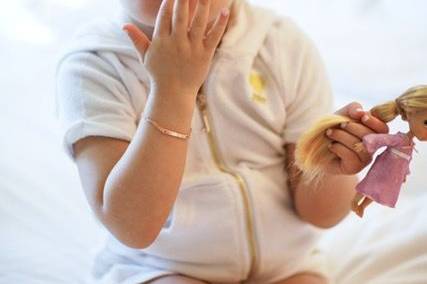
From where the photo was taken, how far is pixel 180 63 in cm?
56

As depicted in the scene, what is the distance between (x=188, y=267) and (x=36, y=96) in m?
0.54

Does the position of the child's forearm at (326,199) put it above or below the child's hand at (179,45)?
below

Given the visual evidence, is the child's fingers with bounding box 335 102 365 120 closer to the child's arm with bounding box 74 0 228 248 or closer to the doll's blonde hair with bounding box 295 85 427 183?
the doll's blonde hair with bounding box 295 85 427 183

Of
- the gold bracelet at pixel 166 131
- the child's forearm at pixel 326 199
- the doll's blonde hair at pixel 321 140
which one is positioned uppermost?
the doll's blonde hair at pixel 321 140

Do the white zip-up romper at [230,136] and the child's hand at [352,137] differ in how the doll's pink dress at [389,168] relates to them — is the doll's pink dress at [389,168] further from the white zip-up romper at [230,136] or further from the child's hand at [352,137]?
the white zip-up romper at [230,136]

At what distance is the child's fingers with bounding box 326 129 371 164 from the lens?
55cm

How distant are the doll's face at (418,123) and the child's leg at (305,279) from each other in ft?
0.95

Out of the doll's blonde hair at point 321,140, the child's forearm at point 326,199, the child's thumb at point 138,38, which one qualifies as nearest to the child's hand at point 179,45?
the child's thumb at point 138,38

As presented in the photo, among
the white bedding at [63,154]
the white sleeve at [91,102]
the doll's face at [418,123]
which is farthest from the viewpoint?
the white bedding at [63,154]

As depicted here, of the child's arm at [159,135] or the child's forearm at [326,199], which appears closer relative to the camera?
the child's arm at [159,135]

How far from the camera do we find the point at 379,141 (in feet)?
1.69

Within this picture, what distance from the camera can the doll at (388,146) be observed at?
0.50m

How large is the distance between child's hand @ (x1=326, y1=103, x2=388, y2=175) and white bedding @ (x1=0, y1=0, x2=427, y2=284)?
0.24m

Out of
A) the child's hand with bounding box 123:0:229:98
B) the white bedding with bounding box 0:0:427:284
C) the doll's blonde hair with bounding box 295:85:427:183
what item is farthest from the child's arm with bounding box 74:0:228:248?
the white bedding with bounding box 0:0:427:284
